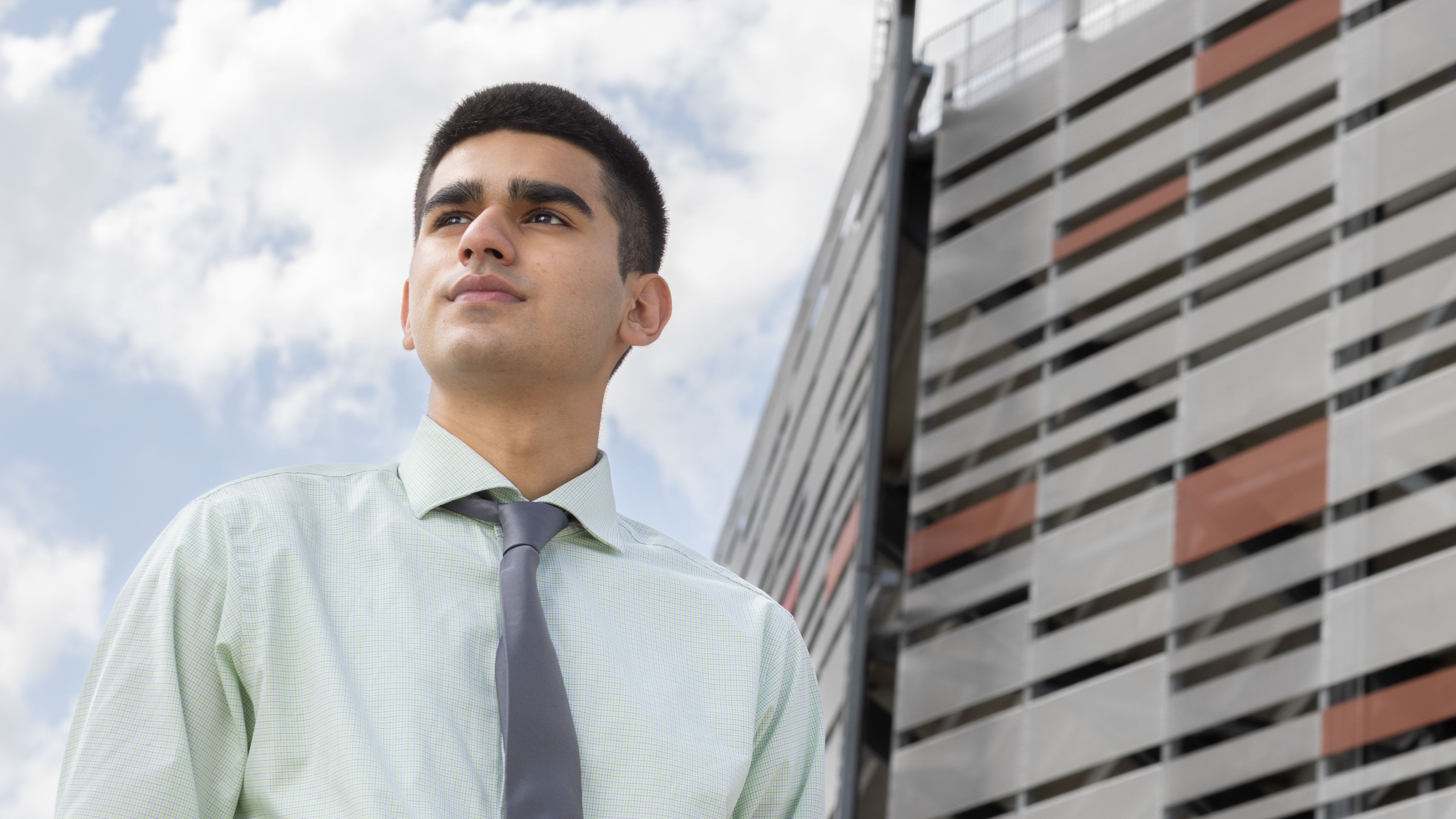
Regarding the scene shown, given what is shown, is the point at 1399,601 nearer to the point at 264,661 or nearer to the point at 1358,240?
the point at 1358,240

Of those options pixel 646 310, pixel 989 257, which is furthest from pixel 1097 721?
pixel 646 310

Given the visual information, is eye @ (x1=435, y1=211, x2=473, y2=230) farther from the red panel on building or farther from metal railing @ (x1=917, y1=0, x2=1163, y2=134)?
the red panel on building

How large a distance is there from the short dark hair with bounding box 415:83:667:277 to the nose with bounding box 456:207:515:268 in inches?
7.3

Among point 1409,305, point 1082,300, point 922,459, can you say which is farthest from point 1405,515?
point 922,459

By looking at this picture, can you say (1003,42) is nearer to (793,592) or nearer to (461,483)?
(793,592)

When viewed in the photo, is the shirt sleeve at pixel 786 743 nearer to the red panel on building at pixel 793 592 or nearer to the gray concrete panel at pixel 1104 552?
the gray concrete panel at pixel 1104 552

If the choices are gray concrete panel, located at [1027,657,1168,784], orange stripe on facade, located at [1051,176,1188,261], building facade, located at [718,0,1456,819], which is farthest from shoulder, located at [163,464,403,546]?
orange stripe on facade, located at [1051,176,1188,261]

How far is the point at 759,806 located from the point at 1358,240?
6.99 meters

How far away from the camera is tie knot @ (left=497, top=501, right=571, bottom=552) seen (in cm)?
183

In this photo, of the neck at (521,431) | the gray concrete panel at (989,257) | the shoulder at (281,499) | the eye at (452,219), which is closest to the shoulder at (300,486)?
the shoulder at (281,499)

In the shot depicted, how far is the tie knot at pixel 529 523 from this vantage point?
183 cm

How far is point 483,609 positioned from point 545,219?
53cm

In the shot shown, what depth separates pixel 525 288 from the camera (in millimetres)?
1924

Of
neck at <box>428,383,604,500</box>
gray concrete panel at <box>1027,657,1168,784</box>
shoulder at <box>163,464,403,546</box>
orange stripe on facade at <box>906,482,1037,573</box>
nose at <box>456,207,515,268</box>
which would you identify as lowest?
shoulder at <box>163,464,403,546</box>
